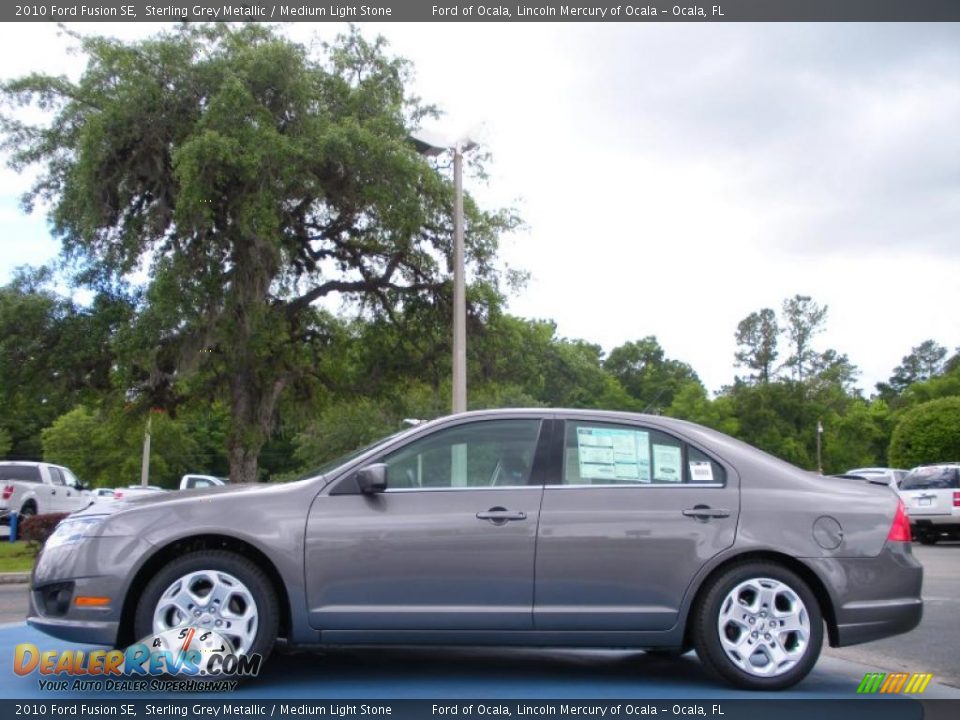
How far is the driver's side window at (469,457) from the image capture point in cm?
559

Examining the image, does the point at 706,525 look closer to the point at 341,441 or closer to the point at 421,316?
the point at 421,316

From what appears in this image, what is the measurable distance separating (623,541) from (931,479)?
19245mm

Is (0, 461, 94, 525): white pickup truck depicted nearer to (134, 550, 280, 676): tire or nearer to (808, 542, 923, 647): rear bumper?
(134, 550, 280, 676): tire

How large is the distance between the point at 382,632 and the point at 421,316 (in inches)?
657

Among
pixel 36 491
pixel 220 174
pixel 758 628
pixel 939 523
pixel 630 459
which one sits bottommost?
pixel 758 628

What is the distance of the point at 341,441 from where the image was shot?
5094cm

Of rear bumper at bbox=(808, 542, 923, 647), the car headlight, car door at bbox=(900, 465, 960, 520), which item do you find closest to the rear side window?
rear bumper at bbox=(808, 542, 923, 647)

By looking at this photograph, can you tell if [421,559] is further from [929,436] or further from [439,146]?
[929,436]

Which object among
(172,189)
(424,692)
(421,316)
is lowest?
(424,692)

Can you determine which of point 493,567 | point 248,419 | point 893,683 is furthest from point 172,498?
point 248,419

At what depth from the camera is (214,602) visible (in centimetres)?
523

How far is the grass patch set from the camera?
1505 cm

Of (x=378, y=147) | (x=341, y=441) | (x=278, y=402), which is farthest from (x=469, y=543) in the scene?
(x=341, y=441)

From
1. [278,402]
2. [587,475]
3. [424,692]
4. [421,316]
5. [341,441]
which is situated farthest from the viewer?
[341,441]
